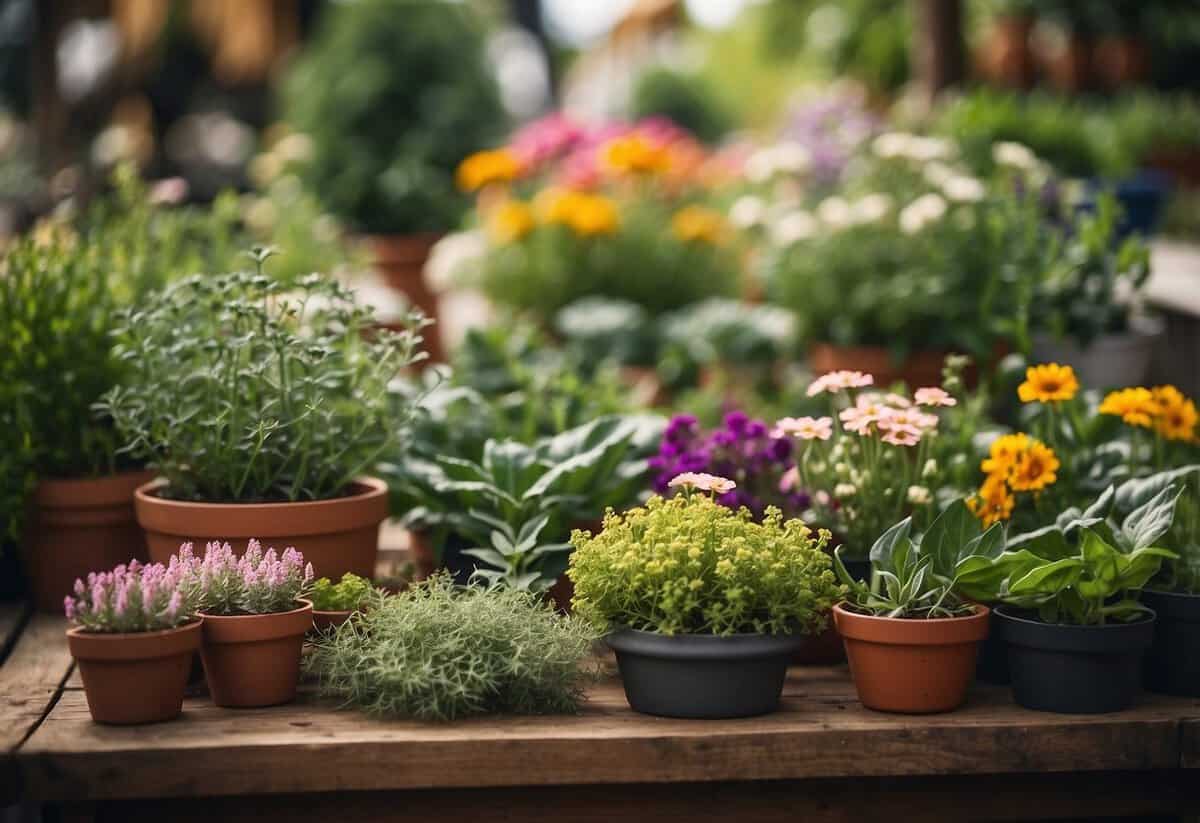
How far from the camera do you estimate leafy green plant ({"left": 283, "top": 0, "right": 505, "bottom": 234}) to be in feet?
21.9

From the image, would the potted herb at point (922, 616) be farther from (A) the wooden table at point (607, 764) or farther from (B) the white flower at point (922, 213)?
(B) the white flower at point (922, 213)

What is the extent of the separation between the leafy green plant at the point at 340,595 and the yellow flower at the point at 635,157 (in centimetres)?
295

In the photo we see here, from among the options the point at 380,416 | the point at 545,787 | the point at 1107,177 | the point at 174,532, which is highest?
the point at 1107,177

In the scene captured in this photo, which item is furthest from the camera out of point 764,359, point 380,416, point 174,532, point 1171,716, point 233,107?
point 233,107

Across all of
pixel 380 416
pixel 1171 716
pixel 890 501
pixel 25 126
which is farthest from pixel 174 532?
pixel 25 126

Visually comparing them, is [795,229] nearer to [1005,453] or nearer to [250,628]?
[1005,453]

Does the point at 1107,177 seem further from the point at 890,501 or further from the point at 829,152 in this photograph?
the point at 890,501

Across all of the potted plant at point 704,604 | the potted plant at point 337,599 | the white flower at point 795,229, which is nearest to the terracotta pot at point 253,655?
the potted plant at point 337,599

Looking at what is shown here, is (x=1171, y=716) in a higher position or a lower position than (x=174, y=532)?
lower

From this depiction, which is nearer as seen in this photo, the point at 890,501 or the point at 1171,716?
the point at 1171,716

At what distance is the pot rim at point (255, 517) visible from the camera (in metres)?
2.60

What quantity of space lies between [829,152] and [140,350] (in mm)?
3780

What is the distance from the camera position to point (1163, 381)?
452cm

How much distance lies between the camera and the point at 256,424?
2682mm
